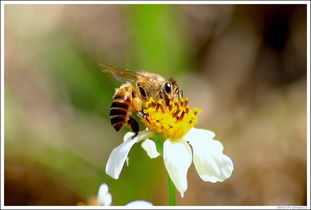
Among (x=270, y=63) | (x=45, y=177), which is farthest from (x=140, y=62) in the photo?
(x=270, y=63)

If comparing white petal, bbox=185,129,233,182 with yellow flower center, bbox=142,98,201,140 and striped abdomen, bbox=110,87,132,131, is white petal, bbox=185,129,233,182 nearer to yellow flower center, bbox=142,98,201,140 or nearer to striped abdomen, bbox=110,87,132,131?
yellow flower center, bbox=142,98,201,140

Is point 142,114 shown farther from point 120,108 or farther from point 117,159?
point 117,159

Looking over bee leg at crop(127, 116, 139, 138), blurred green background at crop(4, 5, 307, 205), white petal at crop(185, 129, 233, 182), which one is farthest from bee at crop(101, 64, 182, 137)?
blurred green background at crop(4, 5, 307, 205)

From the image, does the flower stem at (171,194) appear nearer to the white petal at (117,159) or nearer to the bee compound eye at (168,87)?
the white petal at (117,159)

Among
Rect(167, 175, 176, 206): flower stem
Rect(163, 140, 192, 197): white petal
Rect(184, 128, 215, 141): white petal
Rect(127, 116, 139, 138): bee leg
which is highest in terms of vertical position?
Rect(127, 116, 139, 138): bee leg

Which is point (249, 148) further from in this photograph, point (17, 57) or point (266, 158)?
point (17, 57)

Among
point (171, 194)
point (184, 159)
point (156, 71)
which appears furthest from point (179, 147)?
point (156, 71)
